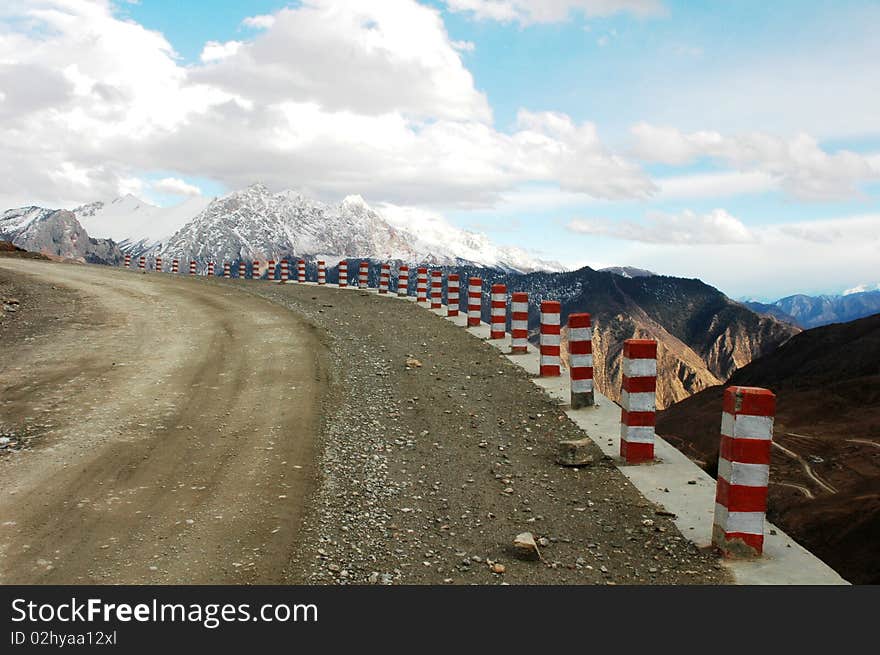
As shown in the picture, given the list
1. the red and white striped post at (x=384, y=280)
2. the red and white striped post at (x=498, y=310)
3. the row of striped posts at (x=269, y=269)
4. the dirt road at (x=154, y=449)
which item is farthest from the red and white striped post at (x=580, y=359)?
the row of striped posts at (x=269, y=269)

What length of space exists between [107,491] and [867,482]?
9.36 metres

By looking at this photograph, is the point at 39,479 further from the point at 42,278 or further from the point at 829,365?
the point at 829,365

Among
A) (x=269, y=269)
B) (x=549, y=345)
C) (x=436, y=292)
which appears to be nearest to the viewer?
(x=549, y=345)

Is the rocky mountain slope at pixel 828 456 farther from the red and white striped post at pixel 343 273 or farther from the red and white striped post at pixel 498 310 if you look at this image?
the red and white striped post at pixel 343 273

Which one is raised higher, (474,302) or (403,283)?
(403,283)

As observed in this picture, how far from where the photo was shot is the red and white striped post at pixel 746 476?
531 centimetres

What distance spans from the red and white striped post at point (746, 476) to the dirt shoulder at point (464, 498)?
307 mm

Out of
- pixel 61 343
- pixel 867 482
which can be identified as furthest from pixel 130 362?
pixel 867 482

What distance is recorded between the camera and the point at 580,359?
973cm

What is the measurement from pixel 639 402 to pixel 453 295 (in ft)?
47.2

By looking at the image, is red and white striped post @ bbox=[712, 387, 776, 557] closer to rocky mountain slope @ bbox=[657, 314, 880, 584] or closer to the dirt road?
rocky mountain slope @ bbox=[657, 314, 880, 584]

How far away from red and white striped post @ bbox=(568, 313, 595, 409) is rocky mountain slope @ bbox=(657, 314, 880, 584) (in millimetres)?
1960

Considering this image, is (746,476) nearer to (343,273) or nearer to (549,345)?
(549,345)

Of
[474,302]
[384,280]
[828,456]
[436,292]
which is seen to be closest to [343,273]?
[384,280]
